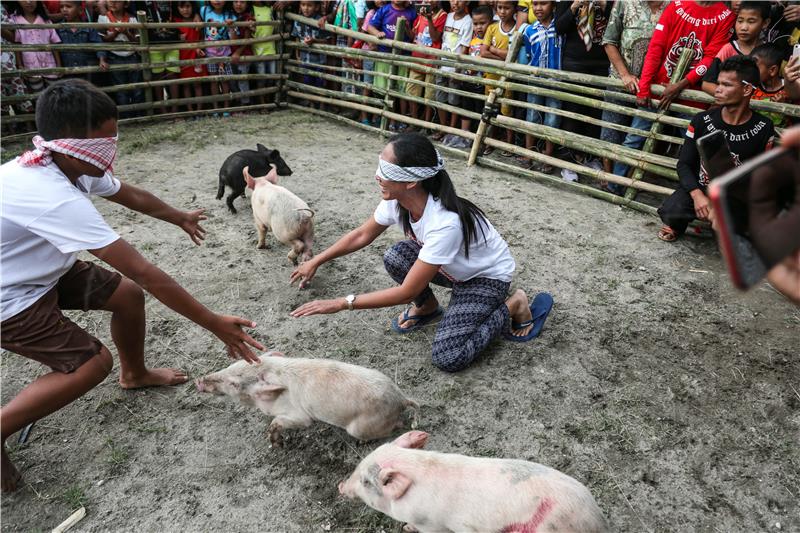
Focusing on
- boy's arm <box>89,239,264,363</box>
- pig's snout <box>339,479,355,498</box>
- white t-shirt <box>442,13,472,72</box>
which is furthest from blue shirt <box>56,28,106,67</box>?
pig's snout <box>339,479,355,498</box>

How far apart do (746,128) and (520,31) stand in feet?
9.52

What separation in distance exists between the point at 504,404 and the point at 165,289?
1.93 m

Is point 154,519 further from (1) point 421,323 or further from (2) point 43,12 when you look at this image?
(2) point 43,12

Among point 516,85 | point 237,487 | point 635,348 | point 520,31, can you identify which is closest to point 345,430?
point 237,487

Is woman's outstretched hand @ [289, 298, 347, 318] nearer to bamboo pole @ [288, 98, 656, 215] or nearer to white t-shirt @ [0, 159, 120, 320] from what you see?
white t-shirt @ [0, 159, 120, 320]

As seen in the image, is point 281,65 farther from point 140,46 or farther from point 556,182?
point 556,182

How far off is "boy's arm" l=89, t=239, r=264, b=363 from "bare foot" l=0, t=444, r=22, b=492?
1103mm

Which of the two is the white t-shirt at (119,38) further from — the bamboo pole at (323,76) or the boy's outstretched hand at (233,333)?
the boy's outstretched hand at (233,333)

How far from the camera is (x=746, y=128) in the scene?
4.44 metres

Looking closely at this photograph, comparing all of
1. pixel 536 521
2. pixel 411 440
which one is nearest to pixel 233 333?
pixel 411 440

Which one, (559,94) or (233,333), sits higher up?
(559,94)

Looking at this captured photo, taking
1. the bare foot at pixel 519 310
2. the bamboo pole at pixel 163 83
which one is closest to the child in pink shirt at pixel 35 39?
the bamboo pole at pixel 163 83

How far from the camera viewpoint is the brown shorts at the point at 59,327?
2.45 meters

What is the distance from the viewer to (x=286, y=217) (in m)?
4.36
